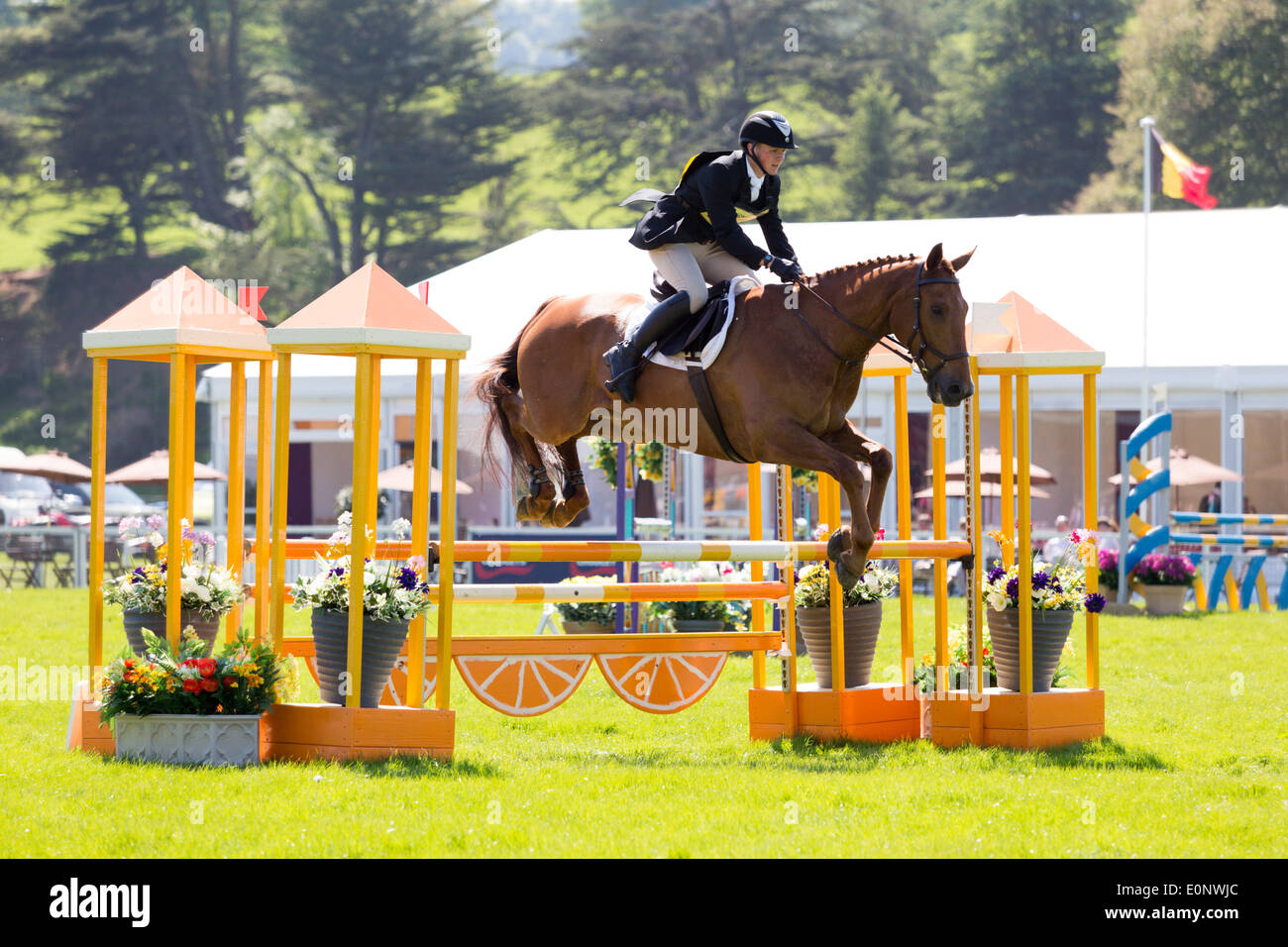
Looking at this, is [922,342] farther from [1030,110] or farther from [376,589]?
[1030,110]

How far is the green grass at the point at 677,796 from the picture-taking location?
4547 millimetres

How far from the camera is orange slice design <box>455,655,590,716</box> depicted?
656cm

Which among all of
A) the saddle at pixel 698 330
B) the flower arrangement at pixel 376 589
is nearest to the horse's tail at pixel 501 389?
the flower arrangement at pixel 376 589

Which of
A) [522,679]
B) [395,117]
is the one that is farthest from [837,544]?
[395,117]

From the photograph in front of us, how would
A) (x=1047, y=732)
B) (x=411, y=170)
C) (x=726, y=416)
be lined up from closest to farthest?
(x=726, y=416) → (x=1047, y=732) → (x=411, y=170)

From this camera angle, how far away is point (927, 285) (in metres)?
5.75

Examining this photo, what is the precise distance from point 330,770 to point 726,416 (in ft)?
6.94

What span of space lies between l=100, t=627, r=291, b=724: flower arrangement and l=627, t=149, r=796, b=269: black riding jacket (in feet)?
7.87

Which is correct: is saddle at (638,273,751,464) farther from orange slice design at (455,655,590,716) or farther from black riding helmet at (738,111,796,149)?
orange slice design at (455,655,590,716)

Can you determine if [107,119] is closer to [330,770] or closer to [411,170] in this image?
[411,170]

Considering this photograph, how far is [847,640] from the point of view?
7184 mm

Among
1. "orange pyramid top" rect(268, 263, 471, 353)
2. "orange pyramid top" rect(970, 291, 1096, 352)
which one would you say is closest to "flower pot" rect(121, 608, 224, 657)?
"orange pyramid top" rect(268, 263, 471, 353)

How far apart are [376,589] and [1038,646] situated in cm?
304
